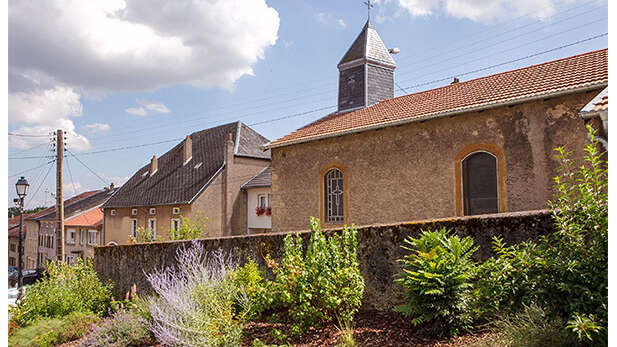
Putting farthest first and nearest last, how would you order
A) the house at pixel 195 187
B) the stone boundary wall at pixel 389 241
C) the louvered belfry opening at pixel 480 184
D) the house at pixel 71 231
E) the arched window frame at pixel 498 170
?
the house at pixel 71 231 < the house at pixel 195 187 < the louvered belfry opening at pixel 480 184 < the arched window frame at pixel 498 170 < the stone boundary wall at pixel 389 241

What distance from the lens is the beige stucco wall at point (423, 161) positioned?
9.98 meters

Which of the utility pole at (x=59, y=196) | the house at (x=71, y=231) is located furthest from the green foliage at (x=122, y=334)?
the house at (x=71, y=231)

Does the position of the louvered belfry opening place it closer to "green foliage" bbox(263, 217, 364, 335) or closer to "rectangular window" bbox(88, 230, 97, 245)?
"green foliage" bbox(263, 217, 364, 335)

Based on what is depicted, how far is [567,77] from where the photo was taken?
10.4m

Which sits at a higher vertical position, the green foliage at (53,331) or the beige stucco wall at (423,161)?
the beige stucco wall at (423,161)

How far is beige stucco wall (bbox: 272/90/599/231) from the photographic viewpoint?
9.98 m

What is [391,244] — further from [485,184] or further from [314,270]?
[485,184]

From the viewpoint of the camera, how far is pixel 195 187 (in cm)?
2848

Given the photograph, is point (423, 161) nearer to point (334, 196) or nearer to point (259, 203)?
point (334, 196)

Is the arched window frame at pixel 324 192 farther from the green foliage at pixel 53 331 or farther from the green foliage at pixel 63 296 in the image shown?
the green foliage at pixel 53 331

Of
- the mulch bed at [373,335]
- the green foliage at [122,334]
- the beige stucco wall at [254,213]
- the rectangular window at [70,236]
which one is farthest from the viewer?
the rectangular window at [70,236]

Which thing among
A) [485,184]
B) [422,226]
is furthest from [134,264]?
[485,184]

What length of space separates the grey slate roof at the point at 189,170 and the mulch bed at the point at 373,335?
889 inches

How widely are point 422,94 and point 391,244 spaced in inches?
396
